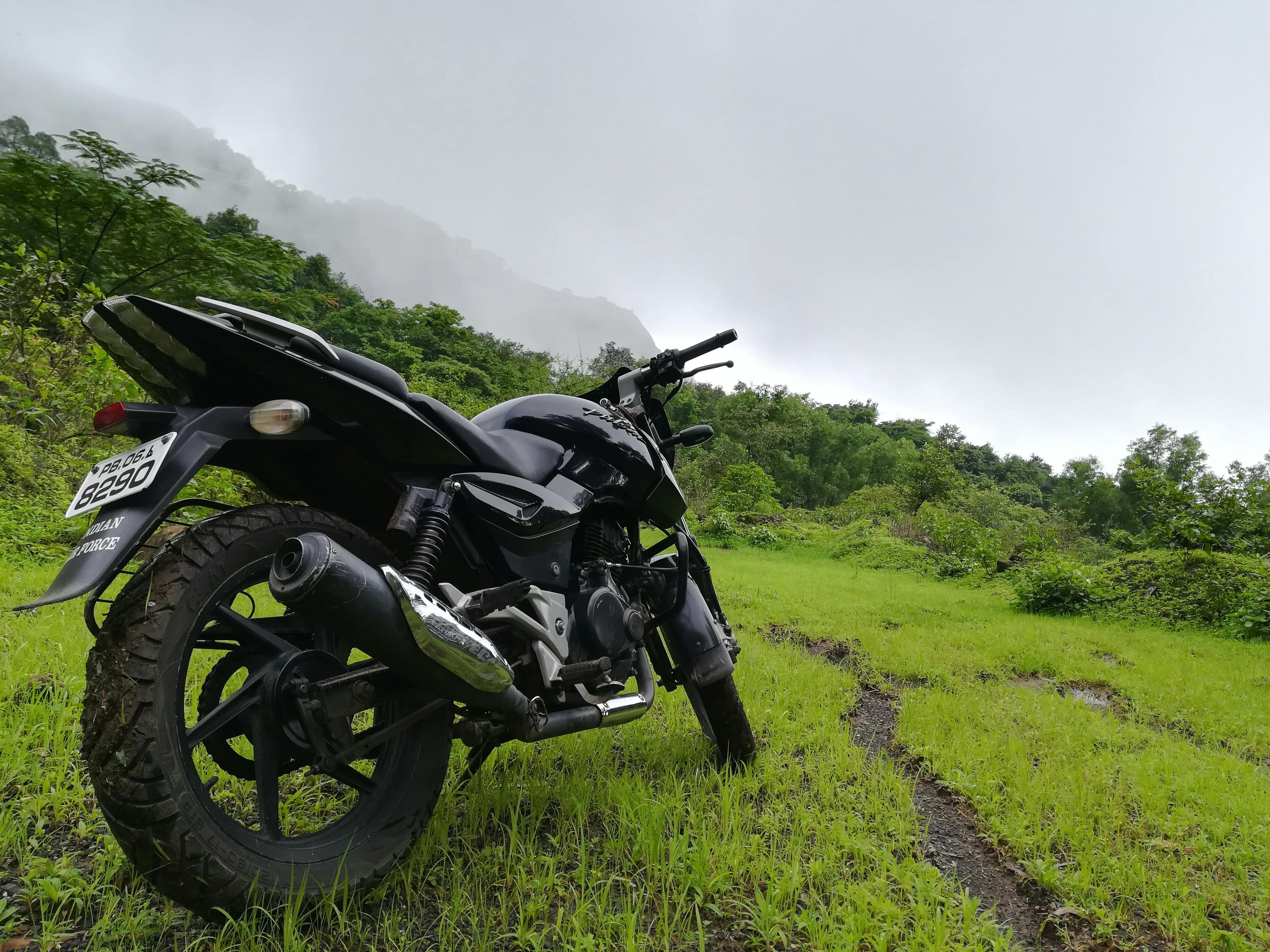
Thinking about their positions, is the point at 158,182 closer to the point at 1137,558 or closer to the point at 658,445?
the point at 658,445

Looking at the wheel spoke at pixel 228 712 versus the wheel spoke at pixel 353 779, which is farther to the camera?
the wheel spoke at pixel 353 779

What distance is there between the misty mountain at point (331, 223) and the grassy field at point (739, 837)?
174 ft

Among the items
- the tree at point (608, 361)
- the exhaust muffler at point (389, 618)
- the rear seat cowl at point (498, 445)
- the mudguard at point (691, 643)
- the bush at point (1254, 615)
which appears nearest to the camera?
the exhaust muffler at point (389, 618)

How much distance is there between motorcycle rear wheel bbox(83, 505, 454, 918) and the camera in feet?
3.33

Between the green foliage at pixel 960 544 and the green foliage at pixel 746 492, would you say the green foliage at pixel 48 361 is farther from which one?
the green foliage at pixel 746 492

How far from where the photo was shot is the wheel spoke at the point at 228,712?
1.11 m

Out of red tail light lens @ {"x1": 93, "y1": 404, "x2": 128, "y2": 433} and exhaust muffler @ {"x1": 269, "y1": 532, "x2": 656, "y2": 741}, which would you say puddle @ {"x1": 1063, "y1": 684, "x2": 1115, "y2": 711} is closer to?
exhaust muffler @ {"x1": 269, "y1": 532, "x2": 656, "y2": 741}

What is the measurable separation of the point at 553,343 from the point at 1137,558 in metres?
89.4

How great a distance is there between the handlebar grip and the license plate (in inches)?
64.7

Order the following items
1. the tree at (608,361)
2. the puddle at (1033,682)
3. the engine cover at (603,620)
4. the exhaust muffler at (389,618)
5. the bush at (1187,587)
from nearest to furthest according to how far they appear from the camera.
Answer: the exhaust muffler at (389,618)
the engine cover at (603,620)
the puddle at (1033,682)
the bush at (1187,587)
the tree at (608,361)

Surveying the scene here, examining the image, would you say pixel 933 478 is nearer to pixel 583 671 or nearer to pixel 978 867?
pixel 978 867

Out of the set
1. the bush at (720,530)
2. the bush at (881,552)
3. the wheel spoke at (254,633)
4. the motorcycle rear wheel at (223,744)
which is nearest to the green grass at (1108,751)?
the motorcycle rear wheel at (223,744)

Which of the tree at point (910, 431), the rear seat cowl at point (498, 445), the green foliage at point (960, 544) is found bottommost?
the rear seat cowl at point (498, 445)

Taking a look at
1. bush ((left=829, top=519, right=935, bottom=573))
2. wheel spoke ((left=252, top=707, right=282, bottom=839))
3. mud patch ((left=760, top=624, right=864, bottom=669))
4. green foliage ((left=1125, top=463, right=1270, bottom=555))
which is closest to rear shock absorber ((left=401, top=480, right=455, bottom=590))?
wheel spoke ((left=252, top=707, right=282, bottom=839))
